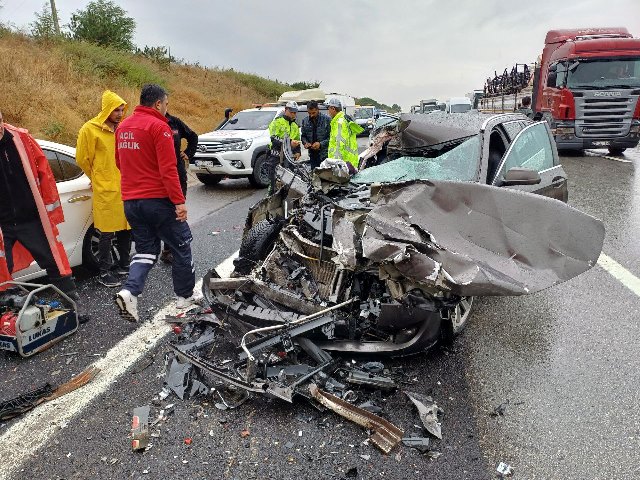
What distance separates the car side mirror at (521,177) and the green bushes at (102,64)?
17348 millimetres

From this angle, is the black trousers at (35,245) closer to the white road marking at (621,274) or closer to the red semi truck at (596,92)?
the white road marking at (621,274)

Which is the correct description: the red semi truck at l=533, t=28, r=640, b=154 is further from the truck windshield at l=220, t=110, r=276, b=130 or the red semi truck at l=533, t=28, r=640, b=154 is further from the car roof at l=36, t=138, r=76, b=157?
the car roof at l=36, t=138, r=76, b=157

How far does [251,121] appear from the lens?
11.5 m

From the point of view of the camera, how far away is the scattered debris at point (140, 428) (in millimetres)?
2541

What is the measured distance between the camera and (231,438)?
260 cm

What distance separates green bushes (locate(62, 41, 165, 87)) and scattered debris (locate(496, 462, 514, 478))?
1882cm

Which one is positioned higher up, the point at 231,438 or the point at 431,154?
the point at 431,154

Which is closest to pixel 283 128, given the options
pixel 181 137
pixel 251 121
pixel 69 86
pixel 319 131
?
pixel 319 131

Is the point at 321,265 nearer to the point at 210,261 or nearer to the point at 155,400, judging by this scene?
the point at 155,400

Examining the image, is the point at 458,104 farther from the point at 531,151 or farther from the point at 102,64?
the point at 531,151

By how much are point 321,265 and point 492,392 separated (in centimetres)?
133

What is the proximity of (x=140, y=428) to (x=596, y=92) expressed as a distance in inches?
560

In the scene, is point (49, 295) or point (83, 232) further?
point (83, 232)

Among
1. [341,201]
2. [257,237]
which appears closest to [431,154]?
[341,201]
